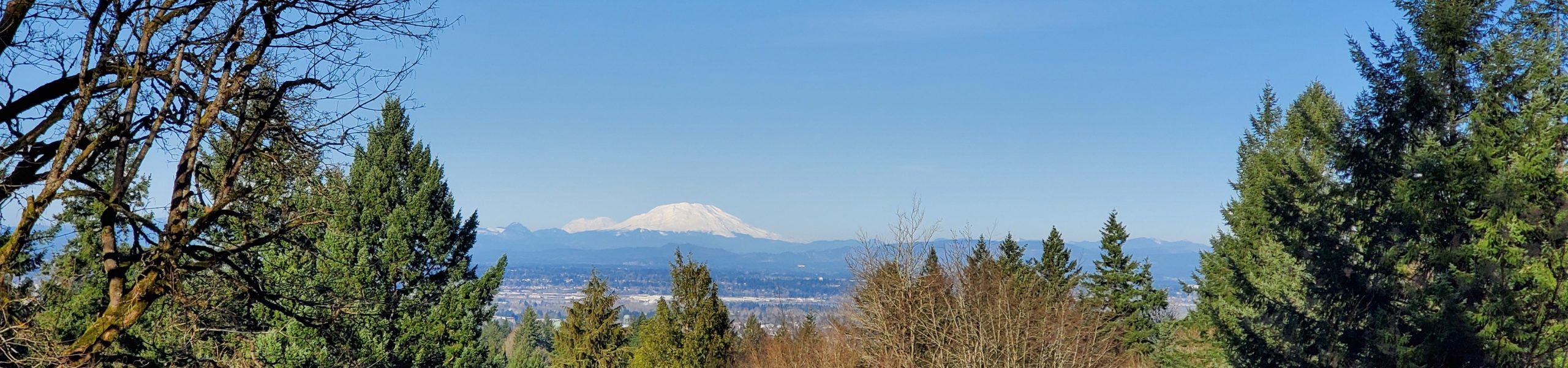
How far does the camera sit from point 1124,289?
38.2m

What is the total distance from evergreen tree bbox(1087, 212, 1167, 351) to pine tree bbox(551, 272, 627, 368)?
63.3ft

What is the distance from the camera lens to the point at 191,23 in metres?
5.49

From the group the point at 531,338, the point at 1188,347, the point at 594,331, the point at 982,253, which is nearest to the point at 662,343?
the point at 594,331

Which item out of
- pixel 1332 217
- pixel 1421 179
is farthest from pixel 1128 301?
pixel 1421 179

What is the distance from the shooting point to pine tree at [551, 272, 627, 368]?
31.5 m

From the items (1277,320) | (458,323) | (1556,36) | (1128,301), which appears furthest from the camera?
(1128,301)

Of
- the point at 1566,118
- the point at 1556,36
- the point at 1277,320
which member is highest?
the point at 1556,36

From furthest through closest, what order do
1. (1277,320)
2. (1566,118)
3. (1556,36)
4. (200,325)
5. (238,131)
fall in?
(1277,320)
(1556,36)
(1566,118)
(200,325)
(238,131)

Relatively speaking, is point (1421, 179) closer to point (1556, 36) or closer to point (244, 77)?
point (1556, 36)

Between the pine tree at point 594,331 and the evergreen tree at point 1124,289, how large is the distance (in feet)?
63.3

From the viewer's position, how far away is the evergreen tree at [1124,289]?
37.6m

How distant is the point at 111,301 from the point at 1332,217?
15.6m

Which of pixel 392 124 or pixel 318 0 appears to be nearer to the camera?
pixel 318 0

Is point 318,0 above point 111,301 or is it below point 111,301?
above
